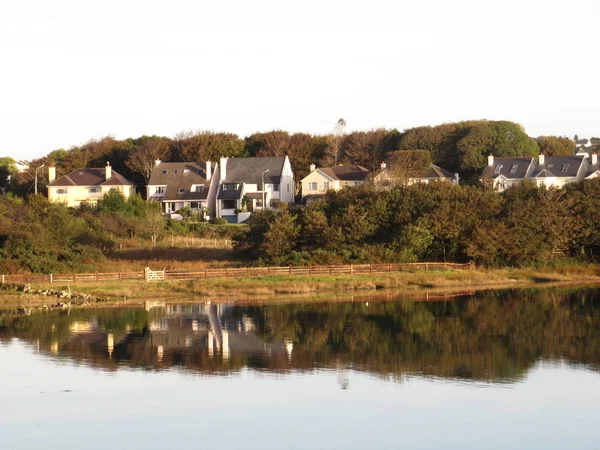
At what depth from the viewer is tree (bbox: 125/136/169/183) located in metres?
98.8

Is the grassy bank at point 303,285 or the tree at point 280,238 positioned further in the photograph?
the tree at point 280,238

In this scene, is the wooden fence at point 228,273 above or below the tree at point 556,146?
below

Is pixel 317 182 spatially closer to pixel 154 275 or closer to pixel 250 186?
pixel 250 186

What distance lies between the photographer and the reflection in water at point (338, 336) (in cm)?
3106

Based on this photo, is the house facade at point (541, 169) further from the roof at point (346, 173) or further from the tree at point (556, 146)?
the tree at point (556, 146)

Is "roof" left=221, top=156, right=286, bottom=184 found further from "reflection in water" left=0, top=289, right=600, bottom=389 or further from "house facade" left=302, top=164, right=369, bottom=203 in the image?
"reflection in water" left=0, top=289, right=600, bottom=389

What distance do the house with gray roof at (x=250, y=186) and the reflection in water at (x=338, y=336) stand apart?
41454 mm

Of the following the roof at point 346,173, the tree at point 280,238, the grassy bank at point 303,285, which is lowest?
the grassy bank at point 303,285

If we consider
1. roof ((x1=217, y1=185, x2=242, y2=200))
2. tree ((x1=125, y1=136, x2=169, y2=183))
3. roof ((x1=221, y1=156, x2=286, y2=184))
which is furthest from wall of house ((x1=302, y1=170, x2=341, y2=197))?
tree ((x1=125, y1=136, x2=169, y2=183))

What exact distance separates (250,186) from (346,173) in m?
10.3

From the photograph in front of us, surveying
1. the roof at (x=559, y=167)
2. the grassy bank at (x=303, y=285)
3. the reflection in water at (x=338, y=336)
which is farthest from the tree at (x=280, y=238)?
the roof at (x=559, y=167)

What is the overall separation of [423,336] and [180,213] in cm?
5171

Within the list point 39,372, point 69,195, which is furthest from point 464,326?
point 69,195

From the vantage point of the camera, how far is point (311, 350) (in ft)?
111
